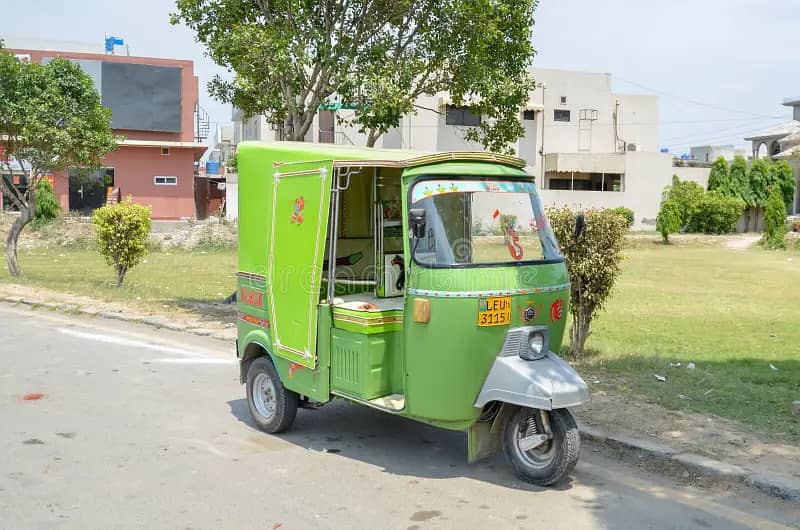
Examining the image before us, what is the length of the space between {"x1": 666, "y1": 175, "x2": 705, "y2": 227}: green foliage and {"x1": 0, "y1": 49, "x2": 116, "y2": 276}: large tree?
111 ft

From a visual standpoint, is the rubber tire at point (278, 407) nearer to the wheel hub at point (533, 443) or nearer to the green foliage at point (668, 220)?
the wheel hub at point (533, 443)

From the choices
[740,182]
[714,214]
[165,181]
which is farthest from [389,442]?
[740,182]

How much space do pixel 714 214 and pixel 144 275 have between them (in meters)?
35.5

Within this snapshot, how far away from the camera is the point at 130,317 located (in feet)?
42.7

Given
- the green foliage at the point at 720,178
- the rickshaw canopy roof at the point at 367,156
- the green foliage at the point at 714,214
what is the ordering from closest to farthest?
the rickshaw canopy roof at the point at 367,156 → the green foliage at the point at 714,214 → the green foliage at the point at 720,178

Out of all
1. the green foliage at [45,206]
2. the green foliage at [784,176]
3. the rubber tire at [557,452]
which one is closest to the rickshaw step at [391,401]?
the rubber tire at [557,452]

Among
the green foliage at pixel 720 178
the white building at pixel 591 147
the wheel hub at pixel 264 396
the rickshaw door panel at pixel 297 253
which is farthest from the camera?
the green foliage at pixel 720 178

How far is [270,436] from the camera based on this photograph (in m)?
7.03

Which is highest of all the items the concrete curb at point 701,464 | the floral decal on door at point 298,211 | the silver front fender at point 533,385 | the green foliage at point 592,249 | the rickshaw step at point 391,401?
the floral decal on door at point 298,211

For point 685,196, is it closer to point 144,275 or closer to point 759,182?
point 759,182

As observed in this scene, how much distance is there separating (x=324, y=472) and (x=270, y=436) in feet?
3.71

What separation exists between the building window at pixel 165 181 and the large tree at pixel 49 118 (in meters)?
22.6

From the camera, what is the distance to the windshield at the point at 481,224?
5.80 m

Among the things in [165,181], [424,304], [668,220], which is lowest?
[424,304]
